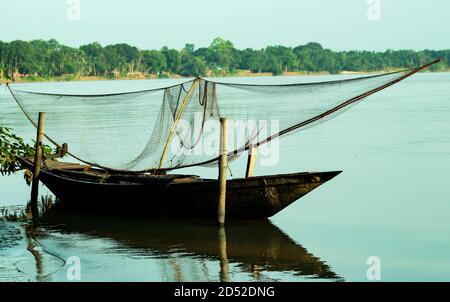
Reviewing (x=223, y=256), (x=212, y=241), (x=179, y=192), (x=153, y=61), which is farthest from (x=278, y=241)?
(x=153, y=61)

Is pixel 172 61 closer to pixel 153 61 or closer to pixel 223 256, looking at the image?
pixel 153 61

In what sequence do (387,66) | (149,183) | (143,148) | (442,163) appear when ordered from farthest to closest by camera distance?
(387,66) → (442,163) → (143,148) → (149,183)

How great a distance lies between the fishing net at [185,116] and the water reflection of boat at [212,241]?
1.02m

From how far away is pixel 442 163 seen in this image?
803 inches

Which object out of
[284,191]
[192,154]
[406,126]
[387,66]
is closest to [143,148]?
[192,154]

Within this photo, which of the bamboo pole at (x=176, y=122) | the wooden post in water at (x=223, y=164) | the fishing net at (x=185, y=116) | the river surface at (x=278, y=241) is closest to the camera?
the river surface at (x=278, y=241)

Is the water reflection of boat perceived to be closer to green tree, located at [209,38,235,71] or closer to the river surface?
the river surface

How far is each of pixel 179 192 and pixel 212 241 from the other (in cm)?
117

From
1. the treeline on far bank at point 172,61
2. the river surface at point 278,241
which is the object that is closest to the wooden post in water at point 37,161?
the river surface at point 278,241

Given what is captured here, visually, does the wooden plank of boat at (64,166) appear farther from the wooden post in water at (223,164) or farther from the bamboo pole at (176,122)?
the wooden post in water at (223,164)

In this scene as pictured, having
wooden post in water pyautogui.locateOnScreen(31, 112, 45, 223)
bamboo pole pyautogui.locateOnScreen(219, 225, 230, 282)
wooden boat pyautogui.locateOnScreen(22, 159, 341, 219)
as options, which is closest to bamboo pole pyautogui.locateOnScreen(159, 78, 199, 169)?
wooden boat pyautogui.locateOnScreen(22, 159, 341, 219)

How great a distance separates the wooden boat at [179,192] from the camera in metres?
11.7
